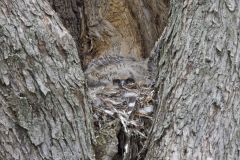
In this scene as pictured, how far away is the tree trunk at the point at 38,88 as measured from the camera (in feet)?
9.64

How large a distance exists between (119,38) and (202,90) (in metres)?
2.20

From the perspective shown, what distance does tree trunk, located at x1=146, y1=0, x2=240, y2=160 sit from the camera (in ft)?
10.0

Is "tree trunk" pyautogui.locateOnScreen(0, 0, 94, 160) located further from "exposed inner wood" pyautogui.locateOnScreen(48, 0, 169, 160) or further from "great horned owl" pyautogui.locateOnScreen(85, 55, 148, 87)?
"great horned owl" pyautogui.locateOnScreen(85, 55, 148, 87)

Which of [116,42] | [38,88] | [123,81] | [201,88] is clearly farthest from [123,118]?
[116,42]

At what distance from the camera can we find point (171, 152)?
3.04 m

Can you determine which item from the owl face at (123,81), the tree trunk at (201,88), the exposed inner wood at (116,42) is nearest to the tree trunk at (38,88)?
the tree trunk at (201,88)

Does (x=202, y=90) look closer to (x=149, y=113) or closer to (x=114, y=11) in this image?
(x=149, y=113)

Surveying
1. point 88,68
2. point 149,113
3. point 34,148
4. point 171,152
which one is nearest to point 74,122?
point 34,148

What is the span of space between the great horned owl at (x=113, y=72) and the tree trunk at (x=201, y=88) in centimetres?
141

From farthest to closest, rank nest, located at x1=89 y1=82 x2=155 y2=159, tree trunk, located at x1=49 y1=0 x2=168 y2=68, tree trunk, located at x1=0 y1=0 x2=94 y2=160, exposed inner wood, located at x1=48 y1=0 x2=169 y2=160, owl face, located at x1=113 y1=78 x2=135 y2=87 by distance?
tree trunk, located at x1=49 y1=0 x2=168 y2=68 < owl face, located at x1=113 y1=78 x2=135 y2=87 < exposed inner wood, located at x1=48 y1=0 x2=169 y2=160 < nest, located at x1=89 y1=82 x2=155 y2=159 < tree trunk, located at x1=0 y1=0 x2=94 y2=160

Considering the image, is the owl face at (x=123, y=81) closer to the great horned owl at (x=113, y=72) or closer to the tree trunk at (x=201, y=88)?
the great horned owl at (x=113, y=72)

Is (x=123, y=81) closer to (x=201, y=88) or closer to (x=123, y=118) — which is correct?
(x=123, y=118)

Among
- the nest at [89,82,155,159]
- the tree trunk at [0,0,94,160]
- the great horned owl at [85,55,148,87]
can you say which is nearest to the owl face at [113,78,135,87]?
the great horned owl at [85,55,148,87]

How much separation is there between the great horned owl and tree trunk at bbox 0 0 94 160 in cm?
173
